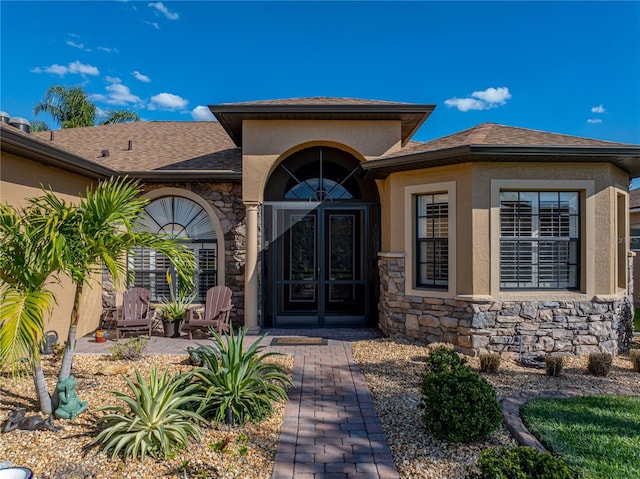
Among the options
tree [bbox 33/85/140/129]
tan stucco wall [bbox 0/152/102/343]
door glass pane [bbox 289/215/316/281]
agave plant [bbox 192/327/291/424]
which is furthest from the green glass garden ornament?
tree [bbox 33/85/140/129]

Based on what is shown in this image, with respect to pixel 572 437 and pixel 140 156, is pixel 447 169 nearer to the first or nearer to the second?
pixel 572 437

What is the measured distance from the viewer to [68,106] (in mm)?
18344

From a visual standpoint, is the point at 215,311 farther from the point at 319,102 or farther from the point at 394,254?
the point at 319,102

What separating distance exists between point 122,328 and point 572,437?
7414 millimetres

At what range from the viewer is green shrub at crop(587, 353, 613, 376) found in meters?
5.42

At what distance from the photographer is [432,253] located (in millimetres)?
7102

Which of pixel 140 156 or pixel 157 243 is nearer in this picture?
pixel 157 243

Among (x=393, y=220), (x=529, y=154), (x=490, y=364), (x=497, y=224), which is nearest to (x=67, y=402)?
(x=490, y=364)

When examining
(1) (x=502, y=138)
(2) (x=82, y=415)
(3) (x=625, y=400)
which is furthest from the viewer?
(1) (x=502, y=138)

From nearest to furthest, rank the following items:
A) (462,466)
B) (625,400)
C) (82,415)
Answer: (462,466)
(82,415)
(625,400)

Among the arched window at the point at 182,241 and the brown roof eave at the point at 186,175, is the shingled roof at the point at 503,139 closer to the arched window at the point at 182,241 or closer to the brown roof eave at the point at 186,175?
the brown roof eave at the point at 186,175

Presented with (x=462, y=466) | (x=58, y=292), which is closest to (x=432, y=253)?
(x=462, y=466)

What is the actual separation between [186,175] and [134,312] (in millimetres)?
3052

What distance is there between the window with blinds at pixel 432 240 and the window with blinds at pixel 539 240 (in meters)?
0.95
